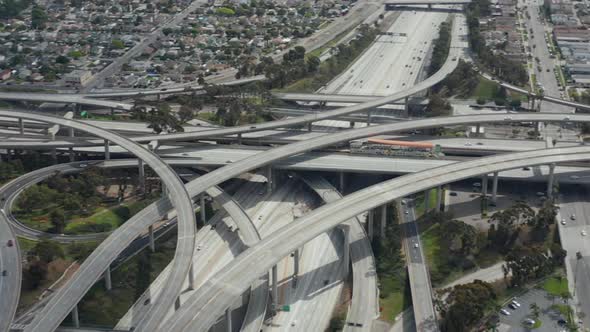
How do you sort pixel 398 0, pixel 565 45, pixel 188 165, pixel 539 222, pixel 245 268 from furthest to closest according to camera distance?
pixel 398 0
pixel 565 45
pixel 188 165
pixel 539 222
pixel 245 268

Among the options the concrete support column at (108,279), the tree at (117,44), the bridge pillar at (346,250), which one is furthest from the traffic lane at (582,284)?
the tree at (117,44)

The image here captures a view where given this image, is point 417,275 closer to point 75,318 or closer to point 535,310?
point 535,310

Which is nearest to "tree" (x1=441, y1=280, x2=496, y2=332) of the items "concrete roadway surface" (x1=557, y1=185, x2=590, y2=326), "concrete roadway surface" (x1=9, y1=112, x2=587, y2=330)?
"concrete roadway surface" (x1=557, y1=185, x2=590, y2=326)

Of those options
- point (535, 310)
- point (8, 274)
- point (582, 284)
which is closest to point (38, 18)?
point (8, 274)

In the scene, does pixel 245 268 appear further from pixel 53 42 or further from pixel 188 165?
pixel 53 42

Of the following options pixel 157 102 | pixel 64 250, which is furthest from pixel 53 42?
pixel 64 250

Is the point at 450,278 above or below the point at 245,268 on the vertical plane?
below
